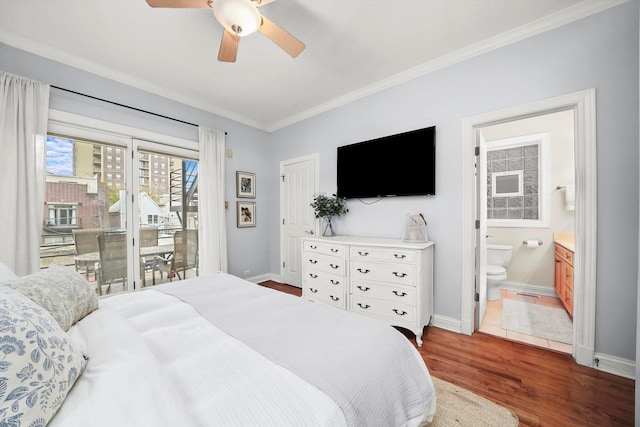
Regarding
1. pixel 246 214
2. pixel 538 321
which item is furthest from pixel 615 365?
pixel 246 214

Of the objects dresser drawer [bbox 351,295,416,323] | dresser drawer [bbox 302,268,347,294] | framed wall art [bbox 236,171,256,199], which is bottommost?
dresser drawer [bbox 351,295,416,323]

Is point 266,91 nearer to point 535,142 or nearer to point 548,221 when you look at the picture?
point 535,142

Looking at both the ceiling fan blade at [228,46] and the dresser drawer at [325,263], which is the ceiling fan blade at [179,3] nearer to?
the ceiling fan blade at [228,46]

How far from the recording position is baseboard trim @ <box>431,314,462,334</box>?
246 centimetres

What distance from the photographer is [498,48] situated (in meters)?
2.25

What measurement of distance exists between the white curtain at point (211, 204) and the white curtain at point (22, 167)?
1479 mm

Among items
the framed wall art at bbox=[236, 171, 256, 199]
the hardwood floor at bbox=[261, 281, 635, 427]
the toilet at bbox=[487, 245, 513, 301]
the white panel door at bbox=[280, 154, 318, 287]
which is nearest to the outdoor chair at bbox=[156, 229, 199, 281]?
the framed wall art at bbox=[236, 171, 256, 199]

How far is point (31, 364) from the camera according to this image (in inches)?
23.7

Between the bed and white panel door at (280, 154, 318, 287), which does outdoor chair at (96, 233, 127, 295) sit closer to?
the bed

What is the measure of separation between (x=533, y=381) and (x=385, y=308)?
112 centimetres

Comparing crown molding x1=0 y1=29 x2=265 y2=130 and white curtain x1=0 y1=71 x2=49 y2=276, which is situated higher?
crown molding x1=0 y1=29 x2=265 y2=130

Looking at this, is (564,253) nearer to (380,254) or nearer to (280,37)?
(380,254)

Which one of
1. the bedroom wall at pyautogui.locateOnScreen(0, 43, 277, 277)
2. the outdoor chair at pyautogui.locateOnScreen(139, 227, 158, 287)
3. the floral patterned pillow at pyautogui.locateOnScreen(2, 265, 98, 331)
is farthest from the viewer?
the outdoor chair at pyautogui.locateOnScreen(139, 227, 158, 287)

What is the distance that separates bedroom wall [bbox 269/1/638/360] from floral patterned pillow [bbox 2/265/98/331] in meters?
2.63
